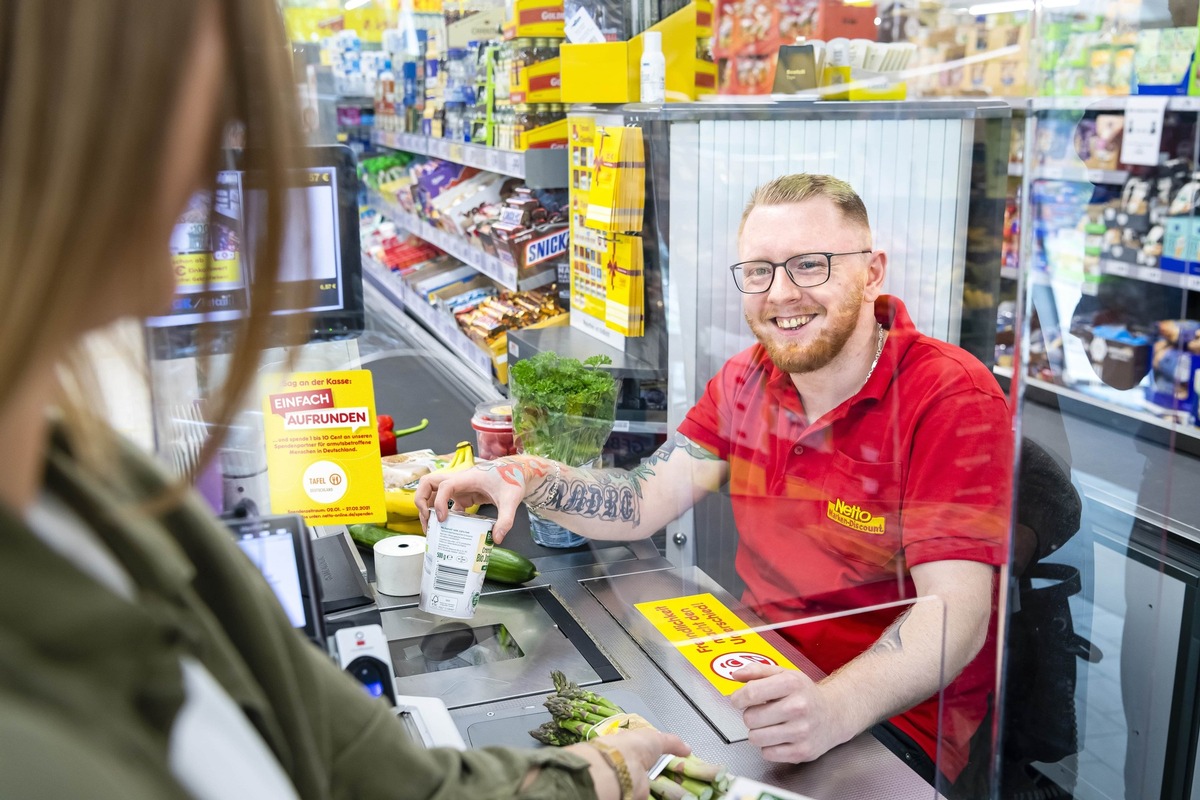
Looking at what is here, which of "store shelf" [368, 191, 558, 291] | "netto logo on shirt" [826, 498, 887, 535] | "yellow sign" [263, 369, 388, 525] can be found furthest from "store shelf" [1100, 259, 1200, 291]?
"store shelf" [368, 191, 558, 291]

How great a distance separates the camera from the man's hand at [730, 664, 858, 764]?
1.25 metres

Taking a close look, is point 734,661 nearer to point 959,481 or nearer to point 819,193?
point 959,481

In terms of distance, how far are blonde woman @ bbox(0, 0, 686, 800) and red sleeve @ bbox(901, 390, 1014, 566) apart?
48.5 inches

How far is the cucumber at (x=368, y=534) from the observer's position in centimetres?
196

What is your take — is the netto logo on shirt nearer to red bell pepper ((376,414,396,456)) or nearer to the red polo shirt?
the red polo shirt

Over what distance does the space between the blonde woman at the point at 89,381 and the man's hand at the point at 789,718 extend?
2.60 ft

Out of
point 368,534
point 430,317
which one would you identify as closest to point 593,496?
point 368,534

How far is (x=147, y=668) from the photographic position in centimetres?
48

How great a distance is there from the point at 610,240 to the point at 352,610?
1.46m

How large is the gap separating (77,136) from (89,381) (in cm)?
13

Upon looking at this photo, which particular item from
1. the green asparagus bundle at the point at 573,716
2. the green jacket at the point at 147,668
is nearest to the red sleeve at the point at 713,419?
the green asparagus bundle at the point at 573,716

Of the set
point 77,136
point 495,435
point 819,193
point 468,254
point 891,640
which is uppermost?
point 77,136

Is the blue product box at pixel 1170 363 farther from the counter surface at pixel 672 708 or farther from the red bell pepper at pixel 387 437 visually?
the red bell pepper at pixel 387 437

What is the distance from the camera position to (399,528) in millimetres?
2018
